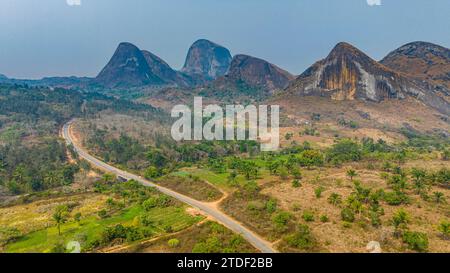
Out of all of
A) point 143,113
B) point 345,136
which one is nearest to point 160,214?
point 345,136

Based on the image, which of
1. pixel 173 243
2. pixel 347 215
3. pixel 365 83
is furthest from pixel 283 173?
pixel 365 83

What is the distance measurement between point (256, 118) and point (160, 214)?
111808 millimetres

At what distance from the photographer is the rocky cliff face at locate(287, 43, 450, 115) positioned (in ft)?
600

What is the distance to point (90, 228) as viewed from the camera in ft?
164

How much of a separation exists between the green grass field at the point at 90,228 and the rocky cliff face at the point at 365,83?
525ft

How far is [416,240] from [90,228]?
47991mm

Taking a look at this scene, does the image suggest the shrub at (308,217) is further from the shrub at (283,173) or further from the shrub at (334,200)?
the shrub at (283,173)

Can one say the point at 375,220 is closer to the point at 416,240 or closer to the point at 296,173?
the point at 416,240

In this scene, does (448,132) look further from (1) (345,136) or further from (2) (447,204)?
(2) (447,204)

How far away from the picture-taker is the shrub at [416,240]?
38.4 meters

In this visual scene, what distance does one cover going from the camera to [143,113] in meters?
188

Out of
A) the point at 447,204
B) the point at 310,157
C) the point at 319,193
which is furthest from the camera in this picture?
the point at 310,157

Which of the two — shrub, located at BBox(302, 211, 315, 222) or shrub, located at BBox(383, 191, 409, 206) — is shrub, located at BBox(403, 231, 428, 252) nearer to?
shrub, located at BBox(302, 211, 315, 222)
